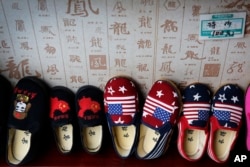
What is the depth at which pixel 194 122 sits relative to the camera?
3.14ft

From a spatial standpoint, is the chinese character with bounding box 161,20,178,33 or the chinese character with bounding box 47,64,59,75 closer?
the chinese character with bounding box 161,20,178,33

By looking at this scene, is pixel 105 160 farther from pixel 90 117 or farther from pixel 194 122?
pixel 194 122

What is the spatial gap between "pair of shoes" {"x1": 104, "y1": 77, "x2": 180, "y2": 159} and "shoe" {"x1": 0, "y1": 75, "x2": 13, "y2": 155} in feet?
1.31

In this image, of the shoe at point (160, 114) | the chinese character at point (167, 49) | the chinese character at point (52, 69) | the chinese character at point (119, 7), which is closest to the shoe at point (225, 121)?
the shoe at point (160, 114)

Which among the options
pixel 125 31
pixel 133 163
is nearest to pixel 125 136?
pixel 133 163

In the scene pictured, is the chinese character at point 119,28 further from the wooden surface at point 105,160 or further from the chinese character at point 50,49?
the wooden surface at point 105,160

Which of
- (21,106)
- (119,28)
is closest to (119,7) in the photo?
(119,28)

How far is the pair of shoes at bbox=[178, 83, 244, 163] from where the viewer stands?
954 mm

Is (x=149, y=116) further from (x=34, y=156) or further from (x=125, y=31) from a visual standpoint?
(x=34, y=156)

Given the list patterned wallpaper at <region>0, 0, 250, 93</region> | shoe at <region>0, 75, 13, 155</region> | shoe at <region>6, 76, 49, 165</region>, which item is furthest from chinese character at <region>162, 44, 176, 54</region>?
shoe at <region>0, 75, 13, 155</region>

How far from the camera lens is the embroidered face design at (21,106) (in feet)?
3.14

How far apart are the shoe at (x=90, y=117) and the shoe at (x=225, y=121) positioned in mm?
432

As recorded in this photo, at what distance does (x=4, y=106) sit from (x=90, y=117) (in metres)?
0.35

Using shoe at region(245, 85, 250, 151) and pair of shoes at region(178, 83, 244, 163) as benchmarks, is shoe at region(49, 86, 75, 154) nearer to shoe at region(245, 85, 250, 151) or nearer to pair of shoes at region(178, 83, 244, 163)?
pair of shoes at region(178, 83, 244, 163)
